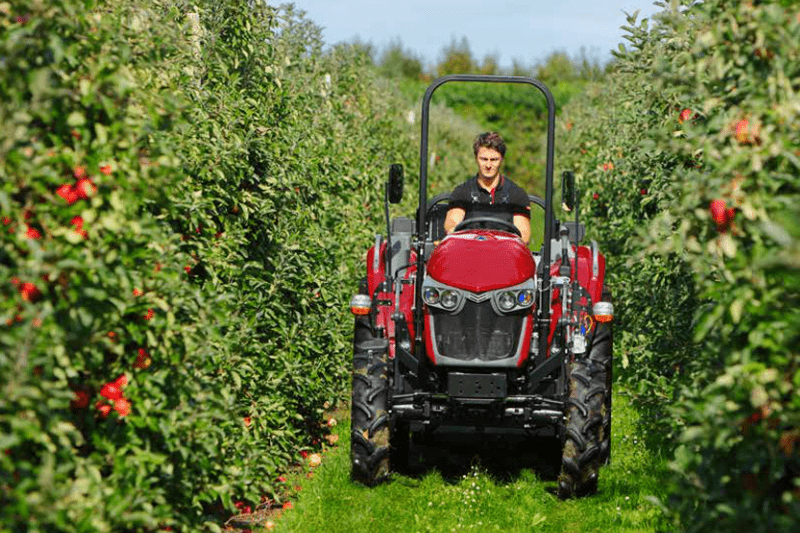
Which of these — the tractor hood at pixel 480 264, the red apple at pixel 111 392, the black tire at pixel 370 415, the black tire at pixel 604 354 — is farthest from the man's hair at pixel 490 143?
the red apple at pixel 111 392

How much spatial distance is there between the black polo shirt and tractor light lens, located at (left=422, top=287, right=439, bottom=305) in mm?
1016

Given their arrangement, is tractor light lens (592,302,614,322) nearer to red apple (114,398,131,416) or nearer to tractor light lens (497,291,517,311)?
tractor light lens (497,291,517,311)

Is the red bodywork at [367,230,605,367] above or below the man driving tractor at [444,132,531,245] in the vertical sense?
below

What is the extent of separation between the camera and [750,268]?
9.43 ft

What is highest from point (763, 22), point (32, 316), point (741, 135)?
point (763, 22)

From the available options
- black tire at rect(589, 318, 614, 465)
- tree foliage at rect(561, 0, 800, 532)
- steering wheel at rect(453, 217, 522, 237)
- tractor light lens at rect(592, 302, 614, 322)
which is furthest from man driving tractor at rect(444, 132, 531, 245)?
tree foliage at rect(561, 0, 800, 532)

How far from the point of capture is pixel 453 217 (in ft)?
21.3

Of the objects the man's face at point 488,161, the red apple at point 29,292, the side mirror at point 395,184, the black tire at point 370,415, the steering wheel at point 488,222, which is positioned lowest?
the black tire at point 370,415

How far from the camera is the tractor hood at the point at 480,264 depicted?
5.24 metres

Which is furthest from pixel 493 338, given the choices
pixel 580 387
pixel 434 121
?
pixel 434 121

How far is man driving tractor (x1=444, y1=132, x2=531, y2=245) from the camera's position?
6.35m

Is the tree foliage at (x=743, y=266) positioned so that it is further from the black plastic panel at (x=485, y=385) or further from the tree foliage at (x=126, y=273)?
the tree foliage at (x=126, y=273)

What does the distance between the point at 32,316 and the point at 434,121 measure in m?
21.0

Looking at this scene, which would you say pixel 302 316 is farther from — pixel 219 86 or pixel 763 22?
pixel 763 22
